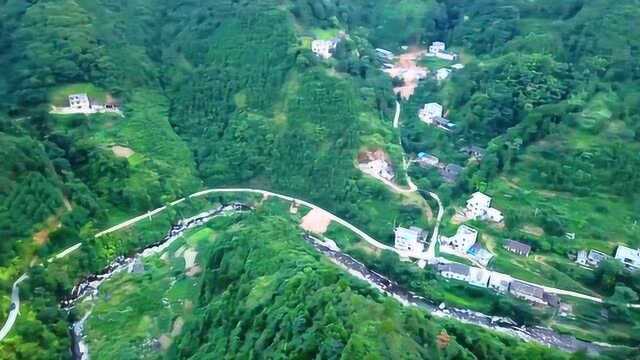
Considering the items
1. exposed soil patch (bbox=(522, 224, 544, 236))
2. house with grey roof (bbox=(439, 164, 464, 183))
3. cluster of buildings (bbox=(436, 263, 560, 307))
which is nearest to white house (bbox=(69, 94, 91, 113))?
house with grey roof (bbox=(439, 164, 464, 183))

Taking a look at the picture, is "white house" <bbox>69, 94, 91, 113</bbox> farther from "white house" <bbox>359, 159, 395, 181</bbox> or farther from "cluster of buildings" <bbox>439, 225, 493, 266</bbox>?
"cluster of buildings" <bbox>439, 225, 493, 266</bbox>

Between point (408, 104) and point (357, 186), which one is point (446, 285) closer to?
point (357, 186)

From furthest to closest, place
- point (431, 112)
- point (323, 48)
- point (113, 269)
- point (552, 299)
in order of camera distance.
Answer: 1. point (323, 48)
2. point (431, 112)
3. point (113, 269)
4. point (552, 299)

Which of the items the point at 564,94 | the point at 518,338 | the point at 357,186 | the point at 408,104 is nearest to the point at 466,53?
the point at 408,104

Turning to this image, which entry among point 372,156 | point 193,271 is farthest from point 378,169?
point 193,271

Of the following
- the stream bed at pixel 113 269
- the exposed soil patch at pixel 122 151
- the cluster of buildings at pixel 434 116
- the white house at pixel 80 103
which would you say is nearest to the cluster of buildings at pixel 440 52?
the cluster of buildings at pixel 434 116

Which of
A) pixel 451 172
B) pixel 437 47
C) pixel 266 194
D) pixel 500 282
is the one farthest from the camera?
pixel 437 47

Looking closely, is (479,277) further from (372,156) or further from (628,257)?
(372,156)

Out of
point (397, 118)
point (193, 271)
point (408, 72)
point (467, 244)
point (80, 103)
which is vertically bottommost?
point (193, 271)
